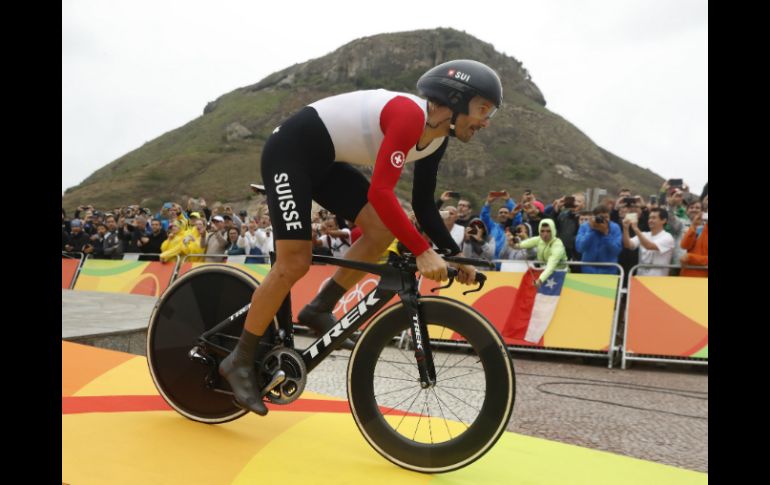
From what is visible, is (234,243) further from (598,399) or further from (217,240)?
(598,399)

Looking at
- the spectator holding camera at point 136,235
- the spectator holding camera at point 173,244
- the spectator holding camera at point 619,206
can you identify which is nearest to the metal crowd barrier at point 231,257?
the spectator holding camera at point 173,244

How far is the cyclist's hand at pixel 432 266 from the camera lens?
2.51 metres

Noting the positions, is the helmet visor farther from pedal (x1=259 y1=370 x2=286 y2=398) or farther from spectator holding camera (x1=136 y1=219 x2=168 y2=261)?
spectator holding camera (x1=136 y1=219 x2=168 y2=261)

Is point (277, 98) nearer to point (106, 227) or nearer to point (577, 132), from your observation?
point (577, 132)

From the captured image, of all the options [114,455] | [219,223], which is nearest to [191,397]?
[114,455]

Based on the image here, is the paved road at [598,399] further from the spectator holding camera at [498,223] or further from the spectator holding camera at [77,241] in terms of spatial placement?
the spectator holding camera at [77,241]

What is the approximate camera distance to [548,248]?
841cm

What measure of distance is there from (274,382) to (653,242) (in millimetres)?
6635

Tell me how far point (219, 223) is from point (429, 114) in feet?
33.4

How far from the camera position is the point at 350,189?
3090 millimetres

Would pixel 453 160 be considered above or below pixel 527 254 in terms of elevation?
above

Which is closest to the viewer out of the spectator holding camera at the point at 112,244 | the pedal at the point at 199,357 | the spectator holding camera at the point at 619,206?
the pedal at the point at 199,357

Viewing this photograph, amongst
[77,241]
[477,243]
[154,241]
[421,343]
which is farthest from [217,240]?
[421,343]

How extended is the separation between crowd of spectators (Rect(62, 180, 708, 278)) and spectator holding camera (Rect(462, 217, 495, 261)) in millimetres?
15
